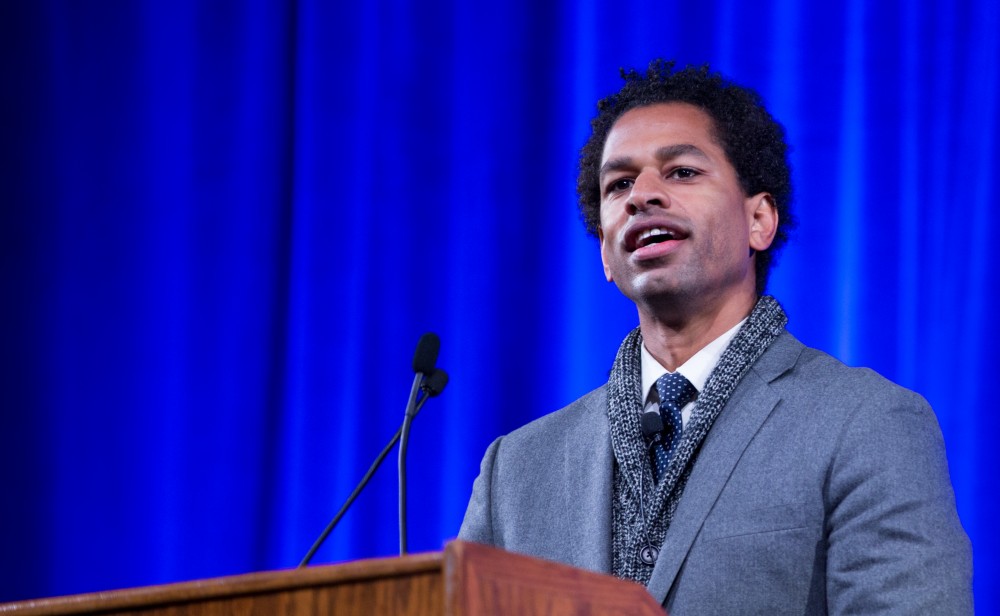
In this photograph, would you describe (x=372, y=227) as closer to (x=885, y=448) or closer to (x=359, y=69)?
(x=359, y=69)

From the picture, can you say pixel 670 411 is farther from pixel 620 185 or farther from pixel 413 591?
pixel 413 591

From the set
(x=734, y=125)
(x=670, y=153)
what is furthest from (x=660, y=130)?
(x=734, y=125)

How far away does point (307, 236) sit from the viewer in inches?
126

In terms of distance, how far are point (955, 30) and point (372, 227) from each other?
141 cm

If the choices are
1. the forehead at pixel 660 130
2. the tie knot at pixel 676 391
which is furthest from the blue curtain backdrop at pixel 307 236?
the tie knot at pixel 676 391

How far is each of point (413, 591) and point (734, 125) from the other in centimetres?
155

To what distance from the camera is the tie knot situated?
198cm

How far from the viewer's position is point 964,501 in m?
2.54

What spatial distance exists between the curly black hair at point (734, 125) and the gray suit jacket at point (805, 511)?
42cm

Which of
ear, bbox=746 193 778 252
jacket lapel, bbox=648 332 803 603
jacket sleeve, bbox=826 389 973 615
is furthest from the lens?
ear, bbox=746 193 778 252

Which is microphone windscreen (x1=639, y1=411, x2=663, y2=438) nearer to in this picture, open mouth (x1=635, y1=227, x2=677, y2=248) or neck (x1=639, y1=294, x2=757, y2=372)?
neck (x1=639, y1=294, x2=757, y2=372)

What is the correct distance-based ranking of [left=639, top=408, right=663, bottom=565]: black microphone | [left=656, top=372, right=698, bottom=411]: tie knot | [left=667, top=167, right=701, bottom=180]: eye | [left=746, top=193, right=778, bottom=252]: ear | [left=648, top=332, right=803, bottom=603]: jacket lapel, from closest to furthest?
[left=648, top=332, right=803, bottom=603]: jacket lapel, [left=639, top=408, right=663, bottom=565]: black microphone, [left=656, top=372, right=698, bottom=411]: tie knot, [left=667, top=167, right=701, bottom=180]: eye, [left=746, top=193, right=778, bottom=252]: ear

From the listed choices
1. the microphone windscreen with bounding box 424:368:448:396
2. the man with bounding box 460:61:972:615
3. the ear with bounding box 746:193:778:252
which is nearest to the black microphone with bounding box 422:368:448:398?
the microphone windscreen with bounding box 424:368:448:396

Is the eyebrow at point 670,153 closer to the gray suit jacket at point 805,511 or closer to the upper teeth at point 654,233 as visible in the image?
the upper teeth at point 654,233
